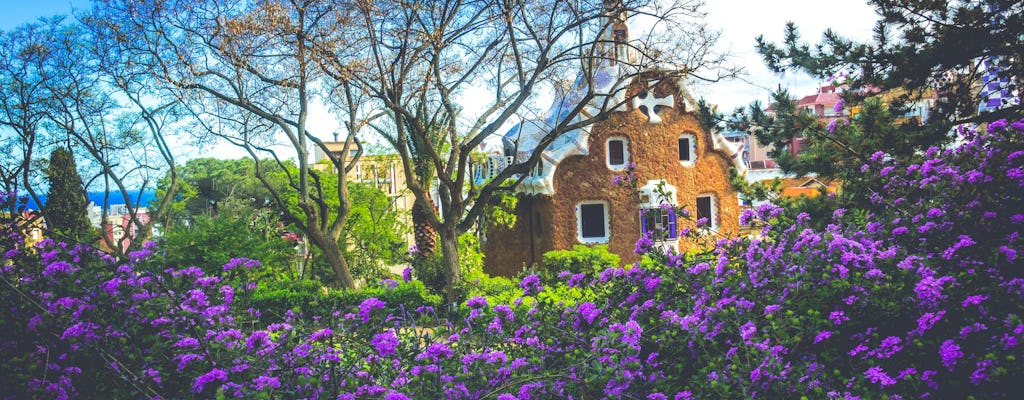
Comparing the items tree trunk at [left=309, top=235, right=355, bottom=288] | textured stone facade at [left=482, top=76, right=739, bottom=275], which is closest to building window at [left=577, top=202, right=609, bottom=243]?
textured stone facade at [left=482, top=76, right=739, bottom=275]

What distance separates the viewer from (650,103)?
69.8ft

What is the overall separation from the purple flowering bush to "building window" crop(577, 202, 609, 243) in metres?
15.9

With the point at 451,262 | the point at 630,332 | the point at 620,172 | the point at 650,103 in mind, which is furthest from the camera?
the point at 650,103

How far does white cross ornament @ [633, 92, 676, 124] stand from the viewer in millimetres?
21188

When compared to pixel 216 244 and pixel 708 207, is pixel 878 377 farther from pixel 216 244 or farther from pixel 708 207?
pixel 708 207

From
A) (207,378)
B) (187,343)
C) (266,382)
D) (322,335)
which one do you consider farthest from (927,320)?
(187,343)

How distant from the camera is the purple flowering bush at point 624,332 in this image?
4203 mm

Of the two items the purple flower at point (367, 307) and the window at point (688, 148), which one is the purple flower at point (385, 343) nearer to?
the purple flower at point (367, 307)

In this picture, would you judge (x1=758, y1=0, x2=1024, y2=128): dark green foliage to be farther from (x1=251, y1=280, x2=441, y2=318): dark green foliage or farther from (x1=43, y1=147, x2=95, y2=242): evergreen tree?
(x1=43, y1=147, x2=95, y2=242): evergreen tree

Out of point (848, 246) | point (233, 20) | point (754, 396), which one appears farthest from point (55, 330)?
Answer: point (233, 20)

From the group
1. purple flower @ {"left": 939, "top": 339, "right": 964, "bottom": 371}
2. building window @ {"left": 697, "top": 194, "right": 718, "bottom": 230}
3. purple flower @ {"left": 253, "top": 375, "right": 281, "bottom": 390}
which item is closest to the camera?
purple flower @ {"left": 253, "top": 375, "right": 281, "bottom": 390}

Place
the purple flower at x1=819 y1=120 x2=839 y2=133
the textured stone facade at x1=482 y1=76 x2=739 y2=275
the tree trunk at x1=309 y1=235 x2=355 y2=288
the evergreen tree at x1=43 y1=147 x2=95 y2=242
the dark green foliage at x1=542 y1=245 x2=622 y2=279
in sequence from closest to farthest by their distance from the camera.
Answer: the purple flower at x1=819 y1=120 x2=839 y2=133 → the tree trunk at x1=309 y1=235 x2=355 y2=288 → the dark green foliage at x1=542 y1=245 x2=622 y2=279 → the textured stone facade at x1=482 y1=76 x2=739 y2=275 → the evergreen tree at x1=43 y1=147 x2=95 y2=242

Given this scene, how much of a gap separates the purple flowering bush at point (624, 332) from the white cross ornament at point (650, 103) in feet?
51.9

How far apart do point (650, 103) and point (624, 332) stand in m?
17.5
